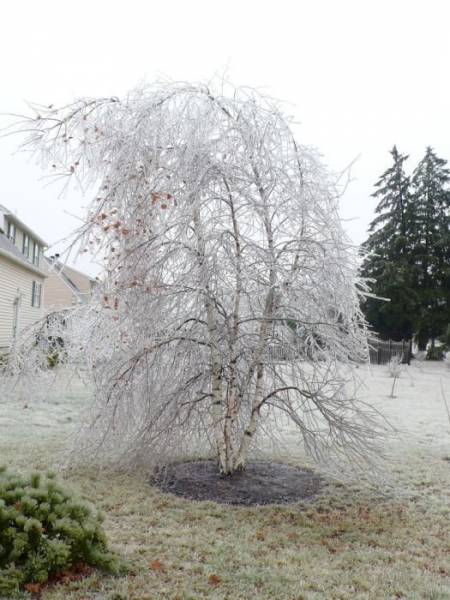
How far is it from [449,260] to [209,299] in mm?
25386

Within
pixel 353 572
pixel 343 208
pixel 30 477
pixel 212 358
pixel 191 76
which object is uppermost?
pixel 191 76

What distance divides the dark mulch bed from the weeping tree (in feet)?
1.50

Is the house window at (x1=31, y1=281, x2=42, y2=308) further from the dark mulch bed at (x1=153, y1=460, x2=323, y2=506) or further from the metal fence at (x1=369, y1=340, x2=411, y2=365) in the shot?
the dark mulch bed at (x1=153, y1=460, x2=323, y2=506)

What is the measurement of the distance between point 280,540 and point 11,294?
1699 cm

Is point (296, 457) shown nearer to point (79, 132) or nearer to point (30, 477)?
point (30, 477)

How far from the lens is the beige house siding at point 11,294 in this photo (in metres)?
17.7

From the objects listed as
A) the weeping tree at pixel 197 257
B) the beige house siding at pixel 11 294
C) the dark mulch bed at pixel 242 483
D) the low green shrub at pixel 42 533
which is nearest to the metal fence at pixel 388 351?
the beige house siding at pixel 11 294

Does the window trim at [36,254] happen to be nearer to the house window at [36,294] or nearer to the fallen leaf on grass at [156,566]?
the house window at [36,294]

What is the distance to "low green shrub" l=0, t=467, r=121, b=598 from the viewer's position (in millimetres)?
2844

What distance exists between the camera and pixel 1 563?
2865 mm

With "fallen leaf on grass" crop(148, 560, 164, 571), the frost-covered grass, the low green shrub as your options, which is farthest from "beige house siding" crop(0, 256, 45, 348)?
"fallen leaf on grass" crop(148, 560, 164, 571)

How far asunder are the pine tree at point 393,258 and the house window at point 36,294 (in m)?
15.8

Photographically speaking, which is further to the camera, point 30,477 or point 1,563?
point 30,477

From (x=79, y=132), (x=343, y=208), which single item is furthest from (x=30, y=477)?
(x=343, y=208)
